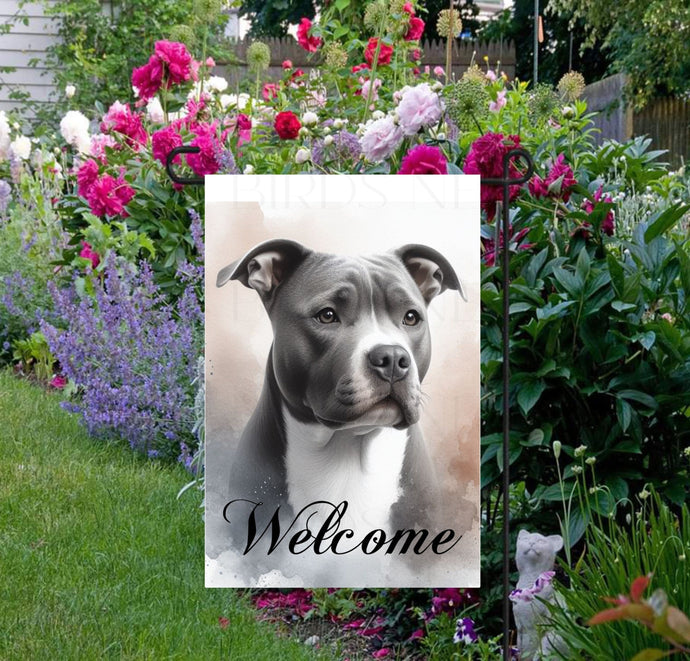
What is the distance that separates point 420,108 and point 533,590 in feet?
4.31

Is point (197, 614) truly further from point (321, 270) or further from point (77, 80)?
point (77, 80)

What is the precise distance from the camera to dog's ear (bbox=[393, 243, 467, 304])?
2.07 metres

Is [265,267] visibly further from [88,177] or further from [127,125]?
[127,125]

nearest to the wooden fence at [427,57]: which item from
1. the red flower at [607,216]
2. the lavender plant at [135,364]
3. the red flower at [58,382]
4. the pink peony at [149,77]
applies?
the pink peony at [149,77]

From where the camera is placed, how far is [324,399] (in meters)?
2.03

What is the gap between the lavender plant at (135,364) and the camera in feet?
12.7

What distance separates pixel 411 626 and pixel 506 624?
1.88ft

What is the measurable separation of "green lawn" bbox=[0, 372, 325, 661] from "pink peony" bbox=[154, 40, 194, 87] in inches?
70.0

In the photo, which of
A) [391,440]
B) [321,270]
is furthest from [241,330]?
[391,440]

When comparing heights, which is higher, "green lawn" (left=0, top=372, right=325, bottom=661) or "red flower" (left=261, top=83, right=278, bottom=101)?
"red flower" (left=261, top=83, right=278, bottom=101)

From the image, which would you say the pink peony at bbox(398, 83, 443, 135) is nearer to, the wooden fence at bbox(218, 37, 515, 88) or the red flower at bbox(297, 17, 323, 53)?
the red flower at bbox(297, 17, 323, 53)

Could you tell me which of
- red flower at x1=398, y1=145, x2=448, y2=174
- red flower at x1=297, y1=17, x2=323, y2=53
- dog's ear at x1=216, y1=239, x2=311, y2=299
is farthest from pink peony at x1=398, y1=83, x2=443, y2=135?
red flower at x1=297, y1=17, x2=323, y2=53

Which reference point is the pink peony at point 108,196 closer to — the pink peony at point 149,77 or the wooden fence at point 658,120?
the pink peony at point 149,77

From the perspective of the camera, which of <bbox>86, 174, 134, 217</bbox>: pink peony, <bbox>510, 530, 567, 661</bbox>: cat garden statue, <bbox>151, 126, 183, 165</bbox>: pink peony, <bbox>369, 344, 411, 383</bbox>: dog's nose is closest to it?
<bbox>369, 344, 411, 383</bbox>: dog's nose
